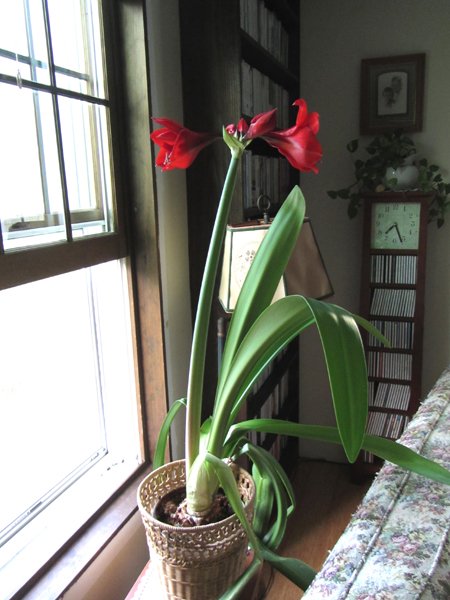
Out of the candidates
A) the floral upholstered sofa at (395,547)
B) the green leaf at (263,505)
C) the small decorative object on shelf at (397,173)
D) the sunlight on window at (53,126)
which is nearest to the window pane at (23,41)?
the sunlight on window at (53,126)

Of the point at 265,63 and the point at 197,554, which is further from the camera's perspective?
the point at 265,63

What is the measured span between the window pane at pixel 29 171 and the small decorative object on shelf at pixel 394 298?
1.37m

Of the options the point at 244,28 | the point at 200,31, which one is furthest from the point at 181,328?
the point at 244,28

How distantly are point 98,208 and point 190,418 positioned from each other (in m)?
0.69

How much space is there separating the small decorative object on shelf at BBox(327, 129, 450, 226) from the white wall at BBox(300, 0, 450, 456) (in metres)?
0.11

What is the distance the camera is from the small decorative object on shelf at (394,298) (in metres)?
2.08

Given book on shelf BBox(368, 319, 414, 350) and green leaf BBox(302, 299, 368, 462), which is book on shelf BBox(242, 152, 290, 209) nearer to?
book on shelf BBox(368, 319, 414, 350)

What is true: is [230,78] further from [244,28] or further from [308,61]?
[308,61]

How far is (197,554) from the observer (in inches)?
34.4

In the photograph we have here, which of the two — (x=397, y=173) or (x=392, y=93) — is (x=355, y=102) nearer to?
(x=392, y=93)

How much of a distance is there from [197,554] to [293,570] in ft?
0.59

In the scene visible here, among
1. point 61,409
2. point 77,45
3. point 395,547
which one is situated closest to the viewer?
point 395,547

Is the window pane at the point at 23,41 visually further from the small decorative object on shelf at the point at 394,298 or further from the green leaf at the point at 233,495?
the small decorative object on shelf at the point at 394,298

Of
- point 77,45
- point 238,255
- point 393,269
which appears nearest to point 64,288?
point 238,255
